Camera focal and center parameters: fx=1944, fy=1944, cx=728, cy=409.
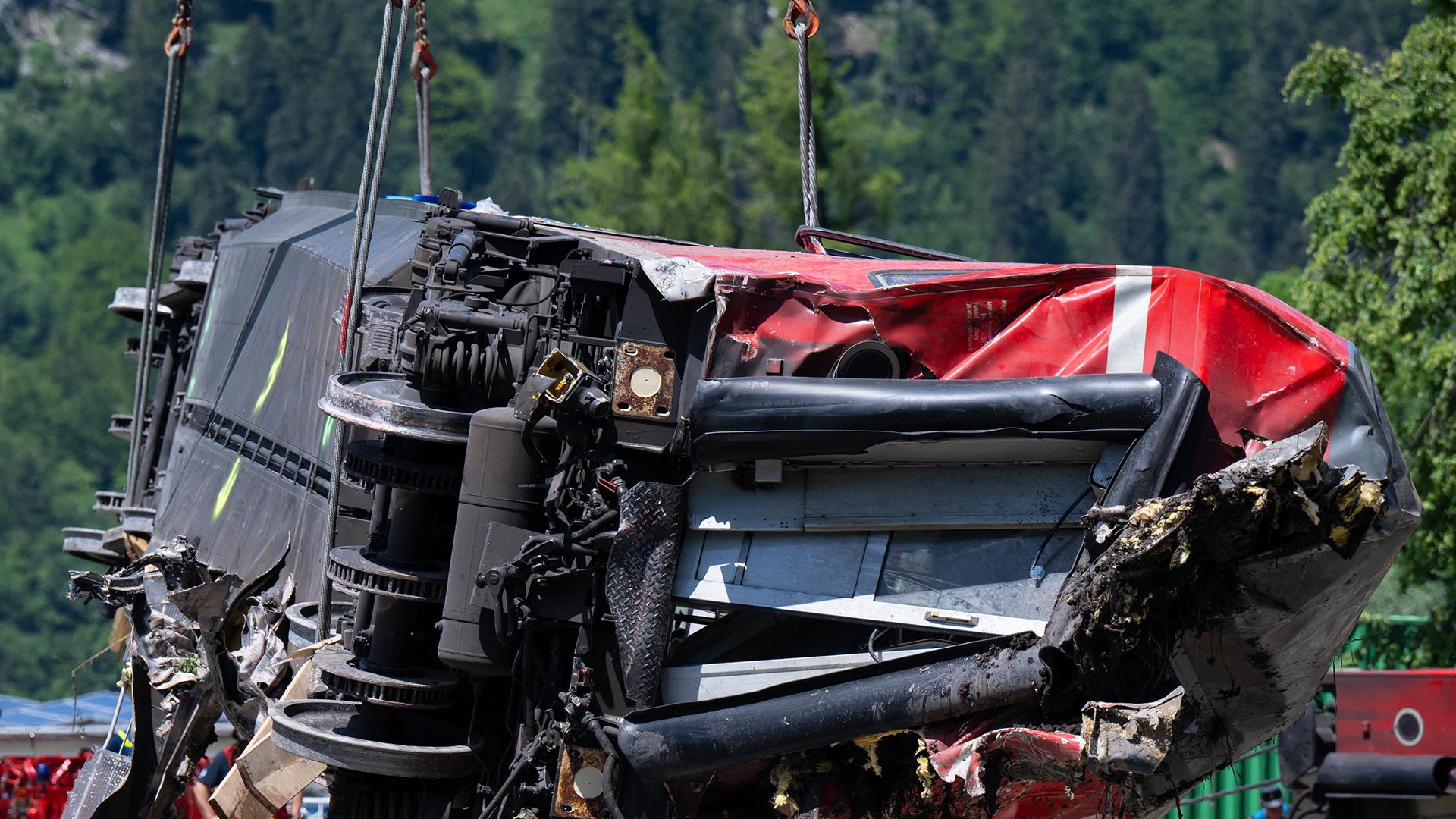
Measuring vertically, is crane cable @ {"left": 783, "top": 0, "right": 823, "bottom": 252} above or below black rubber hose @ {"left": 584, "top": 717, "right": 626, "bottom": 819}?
above

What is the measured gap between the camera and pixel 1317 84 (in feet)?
84.7

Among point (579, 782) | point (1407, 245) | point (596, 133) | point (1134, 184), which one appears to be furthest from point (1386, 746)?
point (1134, 184)

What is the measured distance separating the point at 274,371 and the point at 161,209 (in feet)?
7.64

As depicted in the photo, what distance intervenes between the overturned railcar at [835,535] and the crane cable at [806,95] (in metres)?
2.17

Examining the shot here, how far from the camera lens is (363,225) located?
12.6 m

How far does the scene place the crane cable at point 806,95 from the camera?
13055 millimetres

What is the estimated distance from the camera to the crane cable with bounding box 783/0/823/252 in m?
13.1

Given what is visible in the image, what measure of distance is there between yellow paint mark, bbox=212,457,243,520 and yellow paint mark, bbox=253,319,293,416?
0.45 m

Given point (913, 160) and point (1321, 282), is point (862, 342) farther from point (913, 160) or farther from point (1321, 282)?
point (913, 160)

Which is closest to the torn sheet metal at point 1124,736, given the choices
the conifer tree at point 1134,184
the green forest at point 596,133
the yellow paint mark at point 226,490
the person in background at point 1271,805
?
the yellow paint mark at point 226,490

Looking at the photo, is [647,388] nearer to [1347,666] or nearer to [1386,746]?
[1386,746]

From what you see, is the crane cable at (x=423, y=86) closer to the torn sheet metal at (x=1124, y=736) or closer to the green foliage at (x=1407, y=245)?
the torn sheet metal at (x=1124, y=736)

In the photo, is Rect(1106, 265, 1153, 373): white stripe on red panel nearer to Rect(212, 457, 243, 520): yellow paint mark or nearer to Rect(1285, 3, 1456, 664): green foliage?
Result: Rect(212, 457, 243, 520): yellow paint mark

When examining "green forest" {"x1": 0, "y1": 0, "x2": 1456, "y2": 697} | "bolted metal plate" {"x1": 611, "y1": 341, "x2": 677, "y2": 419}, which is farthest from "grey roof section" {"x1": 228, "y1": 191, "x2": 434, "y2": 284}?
"green forest" {"x1": 0, "y1": 0, "x2": 1456, "y2": 697}
